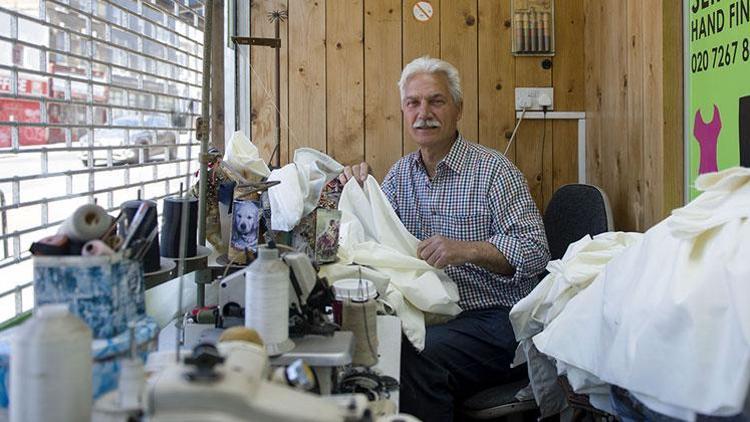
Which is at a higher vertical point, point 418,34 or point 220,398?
point 418,34

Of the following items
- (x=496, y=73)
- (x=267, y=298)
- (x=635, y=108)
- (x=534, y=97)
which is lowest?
(x=267, y=298)

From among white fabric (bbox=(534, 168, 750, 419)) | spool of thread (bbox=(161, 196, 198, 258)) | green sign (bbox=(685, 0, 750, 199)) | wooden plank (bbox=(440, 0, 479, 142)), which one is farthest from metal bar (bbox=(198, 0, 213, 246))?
wooden plank (bbox=(440, 0, 479, 142))

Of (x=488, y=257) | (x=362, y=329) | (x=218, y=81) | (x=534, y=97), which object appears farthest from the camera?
(x=534, y=97)

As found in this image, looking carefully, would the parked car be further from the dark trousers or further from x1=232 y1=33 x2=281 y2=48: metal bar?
the dark trousers

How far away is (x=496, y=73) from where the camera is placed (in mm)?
2820

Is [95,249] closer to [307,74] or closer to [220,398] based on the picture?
[220,398]

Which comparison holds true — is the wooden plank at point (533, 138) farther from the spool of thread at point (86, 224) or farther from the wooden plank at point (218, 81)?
the spool of thread at point (86, 224)

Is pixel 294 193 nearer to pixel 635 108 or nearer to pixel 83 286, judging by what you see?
pixel 83 286

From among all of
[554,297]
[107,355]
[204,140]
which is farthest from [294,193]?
[107,355]

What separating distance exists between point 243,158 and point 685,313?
3.85 ft

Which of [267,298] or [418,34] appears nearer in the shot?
[267,298]

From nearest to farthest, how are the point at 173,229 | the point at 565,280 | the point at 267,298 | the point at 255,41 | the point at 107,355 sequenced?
1. the point at 107,355
2. the point at 267,298
3. the point at 173,229
4. the point at 565,280
5. the point at 255,41

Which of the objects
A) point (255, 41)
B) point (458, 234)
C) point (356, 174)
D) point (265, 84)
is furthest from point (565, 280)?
point (265, 84)

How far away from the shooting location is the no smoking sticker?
2.82m
